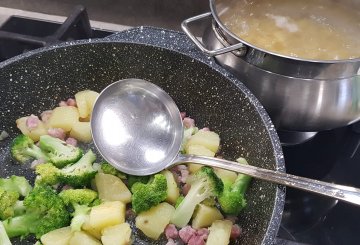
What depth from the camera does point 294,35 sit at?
3.36 ft

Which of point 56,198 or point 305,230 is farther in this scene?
point 305,230

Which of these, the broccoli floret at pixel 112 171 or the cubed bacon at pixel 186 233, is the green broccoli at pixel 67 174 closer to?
the broccoli floret at pixel 112 171

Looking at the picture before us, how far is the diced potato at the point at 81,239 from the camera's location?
802 mm

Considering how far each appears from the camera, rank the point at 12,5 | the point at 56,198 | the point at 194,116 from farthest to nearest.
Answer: the point at 12,5
the point at 194,116
the point at 56,198

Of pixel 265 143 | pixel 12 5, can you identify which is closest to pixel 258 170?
pixel 265 143

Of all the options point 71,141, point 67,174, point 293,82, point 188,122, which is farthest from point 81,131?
point 293,82

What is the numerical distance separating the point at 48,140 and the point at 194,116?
0.34m

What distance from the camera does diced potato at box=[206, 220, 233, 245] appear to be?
80 centimetres

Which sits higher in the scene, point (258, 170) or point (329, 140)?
point (258, 170)

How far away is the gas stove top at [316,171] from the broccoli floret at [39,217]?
438mm

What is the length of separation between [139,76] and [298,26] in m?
0.40

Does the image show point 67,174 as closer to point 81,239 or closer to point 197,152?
point 81,239

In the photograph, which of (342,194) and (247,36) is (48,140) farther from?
(342,194)

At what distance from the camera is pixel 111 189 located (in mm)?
884
